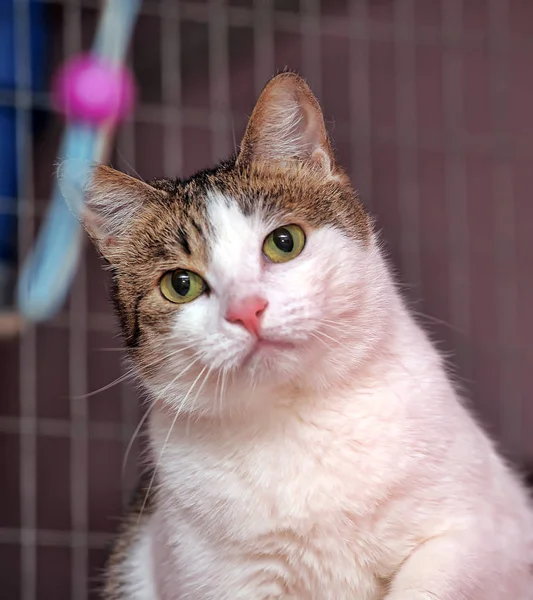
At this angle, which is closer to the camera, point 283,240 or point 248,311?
point 248,311

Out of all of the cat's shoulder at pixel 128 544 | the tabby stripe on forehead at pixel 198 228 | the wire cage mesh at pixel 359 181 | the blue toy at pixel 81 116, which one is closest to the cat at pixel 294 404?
the tabby stripe on forehead at pixel 198 228

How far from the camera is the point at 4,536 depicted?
2.35 m

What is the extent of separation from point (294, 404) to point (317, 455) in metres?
0.08

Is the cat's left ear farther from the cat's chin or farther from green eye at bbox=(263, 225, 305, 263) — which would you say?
the cat's chin

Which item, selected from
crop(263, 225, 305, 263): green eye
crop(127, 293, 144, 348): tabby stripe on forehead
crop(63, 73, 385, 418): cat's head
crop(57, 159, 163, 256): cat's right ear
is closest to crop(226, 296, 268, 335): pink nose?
crop(63, 73, 385, 418): cat's head

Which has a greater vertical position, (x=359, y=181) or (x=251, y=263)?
(x=359, y=181)

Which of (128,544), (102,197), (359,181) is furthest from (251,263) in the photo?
(359,181)

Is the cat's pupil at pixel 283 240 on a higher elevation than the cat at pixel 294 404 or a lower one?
higher

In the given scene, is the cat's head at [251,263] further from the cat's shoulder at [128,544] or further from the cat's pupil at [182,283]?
the cat's shoulder at [128,544]

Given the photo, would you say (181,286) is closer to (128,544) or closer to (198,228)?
(198,228)

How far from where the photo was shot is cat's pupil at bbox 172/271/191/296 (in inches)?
46.2

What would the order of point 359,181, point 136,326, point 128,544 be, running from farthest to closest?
1. point 359,181
2. point 128,544
3. point 136,326

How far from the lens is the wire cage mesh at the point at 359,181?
2.48m

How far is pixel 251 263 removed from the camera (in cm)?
111
